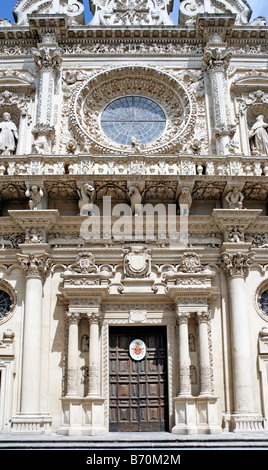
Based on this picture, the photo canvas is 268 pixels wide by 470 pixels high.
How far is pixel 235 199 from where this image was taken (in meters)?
14.4

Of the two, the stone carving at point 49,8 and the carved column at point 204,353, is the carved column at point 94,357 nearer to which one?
the carved column at point 204,353

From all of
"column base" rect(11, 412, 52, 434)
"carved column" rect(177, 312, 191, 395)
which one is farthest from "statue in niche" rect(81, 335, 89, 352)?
"carved column" rect(177, 312, 191, 395)

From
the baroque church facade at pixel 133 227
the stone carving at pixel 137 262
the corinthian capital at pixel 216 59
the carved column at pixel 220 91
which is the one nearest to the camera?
the baroque church facade at pixel 133 227

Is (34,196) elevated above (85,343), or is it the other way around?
(34,196)

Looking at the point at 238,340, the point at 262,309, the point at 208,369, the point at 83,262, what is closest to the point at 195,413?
the point at 208,369

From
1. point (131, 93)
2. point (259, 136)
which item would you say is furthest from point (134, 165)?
point (259, 136)

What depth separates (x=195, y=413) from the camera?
1262cm

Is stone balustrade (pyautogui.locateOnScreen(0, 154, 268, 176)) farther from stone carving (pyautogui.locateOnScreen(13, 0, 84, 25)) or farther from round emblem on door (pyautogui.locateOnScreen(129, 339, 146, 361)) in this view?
stone carving (pyautogui.locateOnScreen(13, 0, 84, 25))

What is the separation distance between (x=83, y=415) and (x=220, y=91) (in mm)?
10386

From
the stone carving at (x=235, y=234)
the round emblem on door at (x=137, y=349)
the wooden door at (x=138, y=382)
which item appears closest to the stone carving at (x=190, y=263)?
the stone carving at (x=235, y=234)

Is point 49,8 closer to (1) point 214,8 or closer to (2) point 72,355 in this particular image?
(1) point 214,8

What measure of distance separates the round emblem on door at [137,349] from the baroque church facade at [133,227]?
37 mm

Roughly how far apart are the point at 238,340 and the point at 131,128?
7773mm

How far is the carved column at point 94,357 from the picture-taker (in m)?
12.7
